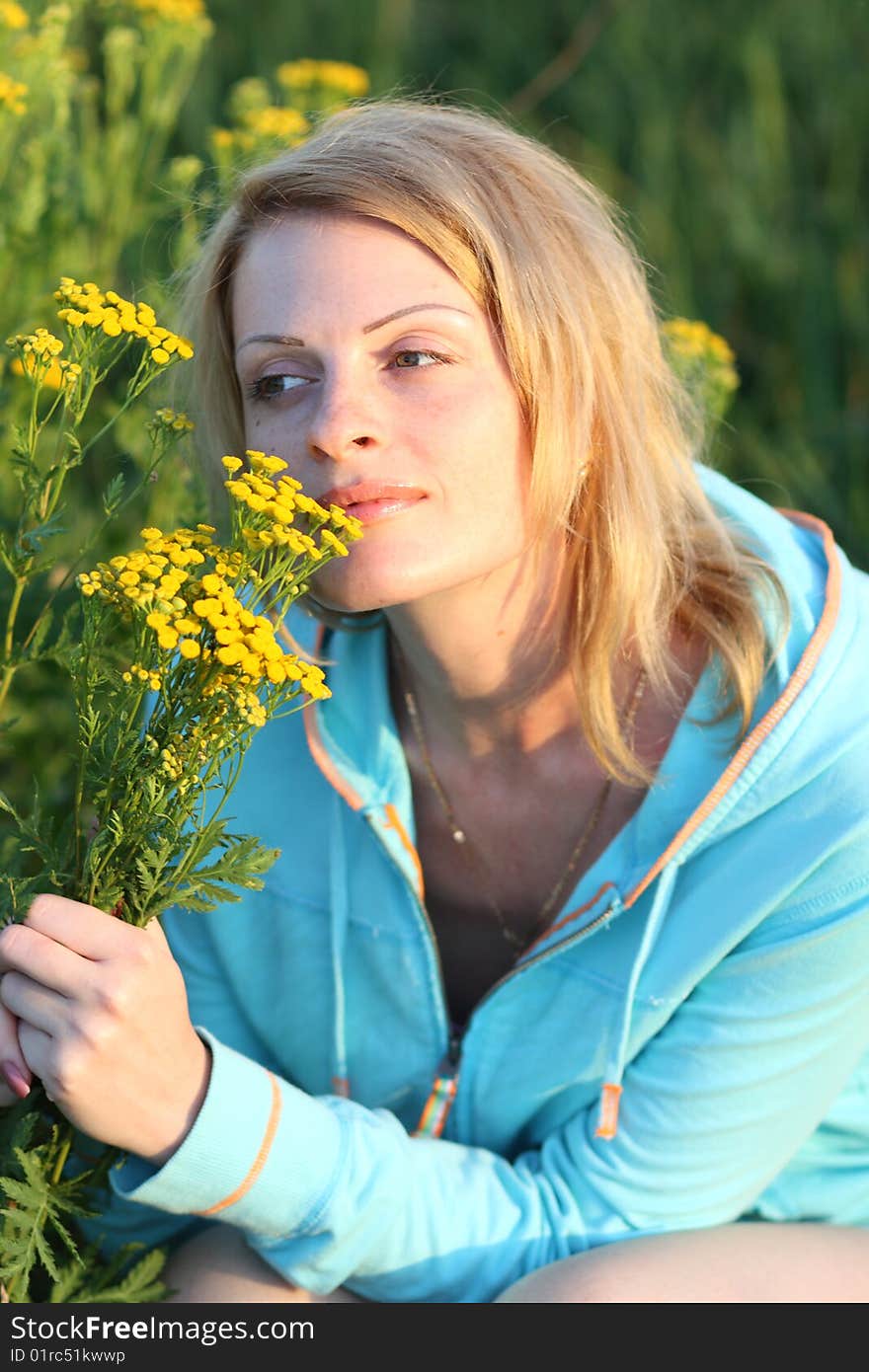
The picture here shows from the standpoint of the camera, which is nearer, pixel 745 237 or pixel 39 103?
pixel 39 103

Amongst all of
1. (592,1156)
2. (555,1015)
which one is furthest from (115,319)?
(592,1156)

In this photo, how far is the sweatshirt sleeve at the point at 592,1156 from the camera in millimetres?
1487

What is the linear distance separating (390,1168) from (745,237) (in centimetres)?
253

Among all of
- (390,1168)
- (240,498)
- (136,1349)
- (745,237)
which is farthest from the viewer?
(745,237)

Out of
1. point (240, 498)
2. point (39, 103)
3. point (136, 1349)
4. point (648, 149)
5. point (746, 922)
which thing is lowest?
point (136, 1349)

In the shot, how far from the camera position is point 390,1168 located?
156cm

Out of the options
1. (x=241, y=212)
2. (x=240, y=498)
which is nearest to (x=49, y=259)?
(x=241, y=212)

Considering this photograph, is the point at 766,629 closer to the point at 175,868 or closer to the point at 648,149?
the point at 175,868

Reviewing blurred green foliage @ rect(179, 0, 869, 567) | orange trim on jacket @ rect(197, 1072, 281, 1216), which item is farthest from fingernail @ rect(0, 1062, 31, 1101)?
blurred green foliage @ rect(179, 0, 869, 567)

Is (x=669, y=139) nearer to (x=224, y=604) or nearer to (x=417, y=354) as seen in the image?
(x=417, y=354)

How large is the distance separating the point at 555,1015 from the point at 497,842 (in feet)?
0.80

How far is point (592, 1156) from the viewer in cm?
165

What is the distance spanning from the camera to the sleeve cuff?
1396mm

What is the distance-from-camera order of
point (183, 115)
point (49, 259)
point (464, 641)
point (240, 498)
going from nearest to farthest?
point (240, 498)
point (464, 641)
point (49, 259)
point (183, 115)
